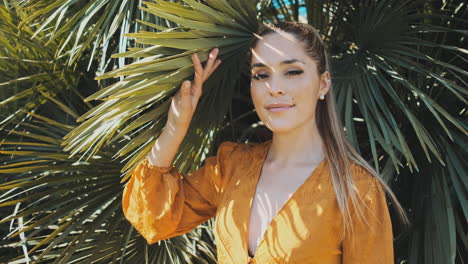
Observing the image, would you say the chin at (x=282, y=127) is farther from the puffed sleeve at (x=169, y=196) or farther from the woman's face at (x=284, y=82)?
the puffed sleeve at (x=169, y=196)

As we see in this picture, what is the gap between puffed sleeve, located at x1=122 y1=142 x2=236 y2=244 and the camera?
4.55ft

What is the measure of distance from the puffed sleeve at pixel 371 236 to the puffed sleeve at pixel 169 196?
39cm

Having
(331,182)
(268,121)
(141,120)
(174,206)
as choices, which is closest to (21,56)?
(141,120)

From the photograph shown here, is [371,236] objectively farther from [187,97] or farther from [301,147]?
[187,97]

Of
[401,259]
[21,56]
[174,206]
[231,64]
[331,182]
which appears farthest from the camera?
[21,56]

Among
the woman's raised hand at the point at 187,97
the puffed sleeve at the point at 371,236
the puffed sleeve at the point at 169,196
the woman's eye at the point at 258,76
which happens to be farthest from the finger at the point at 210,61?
the puffed sleeve at the point at 371,236

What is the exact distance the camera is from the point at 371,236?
1.22 metres

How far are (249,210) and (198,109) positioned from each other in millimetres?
366

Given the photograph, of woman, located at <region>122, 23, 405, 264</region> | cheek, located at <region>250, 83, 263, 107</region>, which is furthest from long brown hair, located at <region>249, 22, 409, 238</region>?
cheek, located at <region>250, 83, 263, 107</region>

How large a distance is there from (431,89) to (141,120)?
869mm

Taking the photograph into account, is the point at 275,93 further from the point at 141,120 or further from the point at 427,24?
the point at 427,24

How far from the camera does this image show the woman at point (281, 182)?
1.24 meters

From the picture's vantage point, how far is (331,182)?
1291 mm

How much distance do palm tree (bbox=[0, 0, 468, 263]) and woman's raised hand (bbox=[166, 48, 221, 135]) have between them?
3cm
